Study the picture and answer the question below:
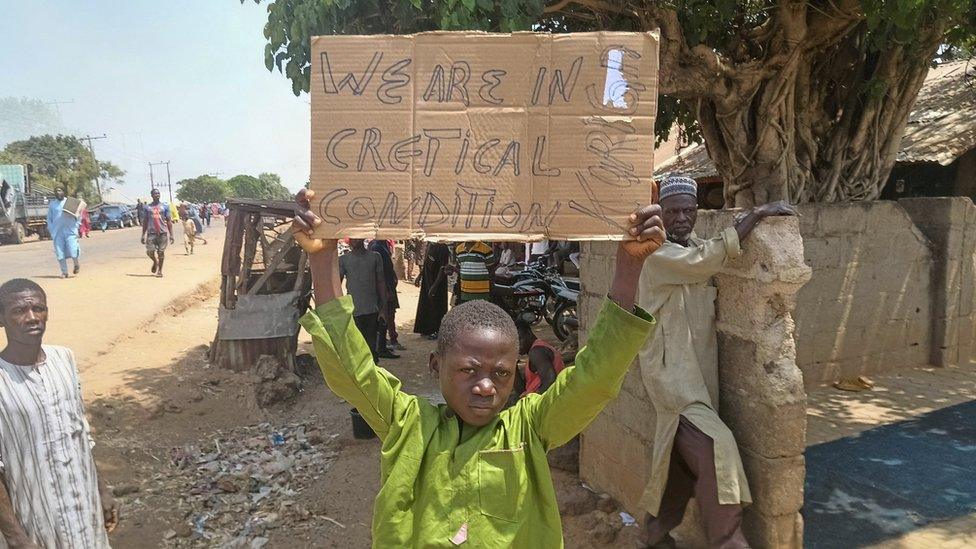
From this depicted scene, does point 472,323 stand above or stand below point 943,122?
below

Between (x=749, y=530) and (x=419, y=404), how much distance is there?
6.90ft

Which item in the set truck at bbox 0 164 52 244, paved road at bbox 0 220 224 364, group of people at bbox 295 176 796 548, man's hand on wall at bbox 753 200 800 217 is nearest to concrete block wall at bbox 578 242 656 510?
man's hand on wall at bbox 753 200 800 217

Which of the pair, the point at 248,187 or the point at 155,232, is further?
the point at 248,187

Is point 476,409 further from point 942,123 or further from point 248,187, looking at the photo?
point 248,187

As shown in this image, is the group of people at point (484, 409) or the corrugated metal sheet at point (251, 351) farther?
the corrugated metal sheet at point (251, 351)

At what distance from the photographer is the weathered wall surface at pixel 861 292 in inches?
228

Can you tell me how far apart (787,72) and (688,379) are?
13.8 feet

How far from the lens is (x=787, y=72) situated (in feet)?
19.0

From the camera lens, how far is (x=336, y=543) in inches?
159

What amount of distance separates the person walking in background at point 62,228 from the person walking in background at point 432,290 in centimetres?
760

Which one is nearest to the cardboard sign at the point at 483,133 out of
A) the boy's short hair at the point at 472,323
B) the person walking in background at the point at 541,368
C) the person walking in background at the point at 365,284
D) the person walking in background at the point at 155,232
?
the boy's short hair at the point at 472,323

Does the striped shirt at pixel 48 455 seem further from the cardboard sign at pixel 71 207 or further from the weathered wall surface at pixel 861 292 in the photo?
the cardboard sign at pixel 71 207

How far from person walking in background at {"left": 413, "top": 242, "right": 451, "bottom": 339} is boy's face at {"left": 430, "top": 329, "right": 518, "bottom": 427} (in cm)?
708

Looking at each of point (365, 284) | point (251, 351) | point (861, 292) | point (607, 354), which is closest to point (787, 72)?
point (861, 292)
